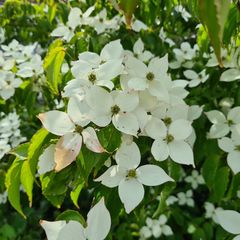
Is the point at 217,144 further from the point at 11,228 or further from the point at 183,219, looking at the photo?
the point at 11,228

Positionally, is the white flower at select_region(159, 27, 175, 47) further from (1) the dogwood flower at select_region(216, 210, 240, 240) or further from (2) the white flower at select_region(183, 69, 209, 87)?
(1) the dogwood flower at select_region(216, 210, 240, 240)

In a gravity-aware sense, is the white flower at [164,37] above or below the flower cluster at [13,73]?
below

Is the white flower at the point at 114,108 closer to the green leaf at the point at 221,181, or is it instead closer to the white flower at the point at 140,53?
the green leaf at the point at 221,181

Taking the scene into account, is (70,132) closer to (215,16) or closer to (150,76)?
(150,76)

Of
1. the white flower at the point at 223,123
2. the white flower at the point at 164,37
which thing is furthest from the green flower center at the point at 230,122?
the white flower at the point at 164,37

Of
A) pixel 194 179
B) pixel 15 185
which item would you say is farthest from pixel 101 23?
pixel 194 179

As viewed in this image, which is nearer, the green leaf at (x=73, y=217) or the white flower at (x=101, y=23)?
the green leaf at (x=73, y=217)
